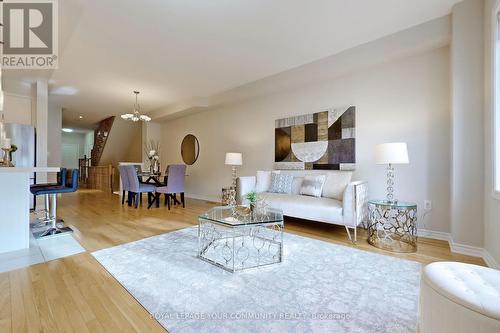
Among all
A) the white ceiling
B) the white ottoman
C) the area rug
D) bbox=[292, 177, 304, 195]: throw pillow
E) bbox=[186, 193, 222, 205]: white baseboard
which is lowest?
the area rug

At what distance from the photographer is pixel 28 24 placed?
276 centimetres

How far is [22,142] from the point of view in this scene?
15.1 ft

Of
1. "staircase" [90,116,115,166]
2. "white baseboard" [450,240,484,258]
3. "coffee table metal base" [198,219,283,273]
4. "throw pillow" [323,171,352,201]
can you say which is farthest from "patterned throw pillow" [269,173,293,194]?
"staircase" [90,116,115,166]

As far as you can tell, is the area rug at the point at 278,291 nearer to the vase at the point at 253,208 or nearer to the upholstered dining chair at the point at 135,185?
the vase at the point at 253,208

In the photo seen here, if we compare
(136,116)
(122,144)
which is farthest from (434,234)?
(122,144)

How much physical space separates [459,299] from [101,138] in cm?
1028

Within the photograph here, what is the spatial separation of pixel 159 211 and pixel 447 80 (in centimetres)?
494

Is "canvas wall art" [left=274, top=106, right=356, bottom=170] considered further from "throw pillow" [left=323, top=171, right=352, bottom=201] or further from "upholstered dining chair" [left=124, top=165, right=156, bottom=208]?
"upholstered dining chair" [left=124, top=165, right=156, bottom=208]

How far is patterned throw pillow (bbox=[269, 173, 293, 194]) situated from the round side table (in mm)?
1325

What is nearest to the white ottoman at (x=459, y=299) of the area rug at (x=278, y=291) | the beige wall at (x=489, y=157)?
the area rug at (x=278, y=291)

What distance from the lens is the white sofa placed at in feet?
9.03

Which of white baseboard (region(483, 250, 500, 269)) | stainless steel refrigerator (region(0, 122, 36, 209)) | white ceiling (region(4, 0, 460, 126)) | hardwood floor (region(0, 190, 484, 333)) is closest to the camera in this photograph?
hardwood floor (region(0, 190, 484, 333))

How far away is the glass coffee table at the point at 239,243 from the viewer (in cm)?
204

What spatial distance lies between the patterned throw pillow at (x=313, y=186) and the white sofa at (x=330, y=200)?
68mm
